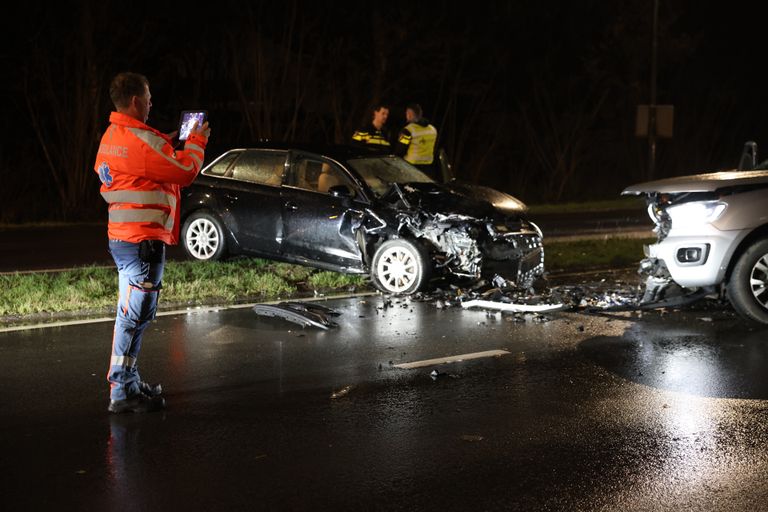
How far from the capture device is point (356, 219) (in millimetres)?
11523

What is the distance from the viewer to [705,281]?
9469 mm

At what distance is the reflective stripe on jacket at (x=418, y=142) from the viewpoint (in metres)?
15.0

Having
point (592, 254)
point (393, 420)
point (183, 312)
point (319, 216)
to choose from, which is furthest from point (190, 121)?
point (592, 254)

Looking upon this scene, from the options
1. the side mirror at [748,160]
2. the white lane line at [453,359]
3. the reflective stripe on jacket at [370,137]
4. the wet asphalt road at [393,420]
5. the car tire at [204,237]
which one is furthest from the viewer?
the reflective stripe on jacket at [370,137]

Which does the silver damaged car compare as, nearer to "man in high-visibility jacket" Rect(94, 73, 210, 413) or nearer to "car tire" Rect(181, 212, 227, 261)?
"man in high-visibility jacket" Rect(94, 73, 210, 413)

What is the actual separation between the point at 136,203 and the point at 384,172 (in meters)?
6.07

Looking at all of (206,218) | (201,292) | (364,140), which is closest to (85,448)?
(201,292)

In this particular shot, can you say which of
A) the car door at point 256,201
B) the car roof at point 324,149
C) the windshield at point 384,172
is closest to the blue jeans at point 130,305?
the windshield at point 384,172

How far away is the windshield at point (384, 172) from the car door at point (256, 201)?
97cm

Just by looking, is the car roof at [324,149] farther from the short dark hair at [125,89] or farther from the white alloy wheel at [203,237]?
the short dark hair at [125,89]

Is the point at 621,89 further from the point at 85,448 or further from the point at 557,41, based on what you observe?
the point at 85,448

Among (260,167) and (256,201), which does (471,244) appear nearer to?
(256,201)

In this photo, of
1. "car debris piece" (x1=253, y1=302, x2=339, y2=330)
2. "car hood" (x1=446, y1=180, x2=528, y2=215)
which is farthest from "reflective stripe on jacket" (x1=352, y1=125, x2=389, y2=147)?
"car debris piece" (x1=253, y1=302, x2=339, y2=330)

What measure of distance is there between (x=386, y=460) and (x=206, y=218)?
24.7 ft
